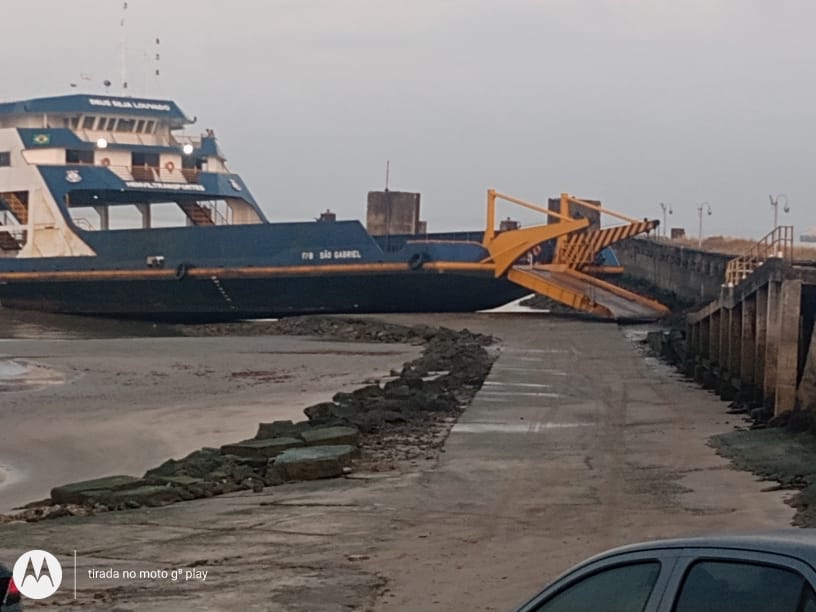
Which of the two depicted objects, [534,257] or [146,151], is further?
[146,151]

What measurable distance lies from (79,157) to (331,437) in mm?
26799

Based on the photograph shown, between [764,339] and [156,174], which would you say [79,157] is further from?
[764,339]

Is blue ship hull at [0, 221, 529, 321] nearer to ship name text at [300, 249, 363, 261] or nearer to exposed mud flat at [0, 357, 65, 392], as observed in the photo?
ship name text at [300, 249, 363, 261]

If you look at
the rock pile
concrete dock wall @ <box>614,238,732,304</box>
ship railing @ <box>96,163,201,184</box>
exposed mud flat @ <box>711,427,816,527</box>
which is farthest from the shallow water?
exposed mud flat @ <box>711,427,816,527</box>

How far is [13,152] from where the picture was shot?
36.1 metres

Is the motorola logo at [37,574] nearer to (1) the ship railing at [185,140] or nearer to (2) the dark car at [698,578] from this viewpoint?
(2) the dark car at [698,578]

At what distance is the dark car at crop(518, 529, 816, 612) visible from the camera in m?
2.34

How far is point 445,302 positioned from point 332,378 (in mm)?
12436

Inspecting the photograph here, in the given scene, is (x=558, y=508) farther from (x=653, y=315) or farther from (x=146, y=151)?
(x=146, y=151)

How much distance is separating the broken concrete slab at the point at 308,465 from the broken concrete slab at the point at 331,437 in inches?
27.1

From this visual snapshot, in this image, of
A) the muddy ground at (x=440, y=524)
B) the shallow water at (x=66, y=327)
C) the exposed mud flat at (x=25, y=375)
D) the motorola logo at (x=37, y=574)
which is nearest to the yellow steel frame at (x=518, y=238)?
the shallow water at (x=66, y=327)

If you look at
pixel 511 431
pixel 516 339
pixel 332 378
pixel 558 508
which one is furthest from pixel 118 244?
pixel 558 508

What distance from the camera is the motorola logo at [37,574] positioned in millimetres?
5599

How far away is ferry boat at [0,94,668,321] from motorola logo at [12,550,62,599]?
972 inches
